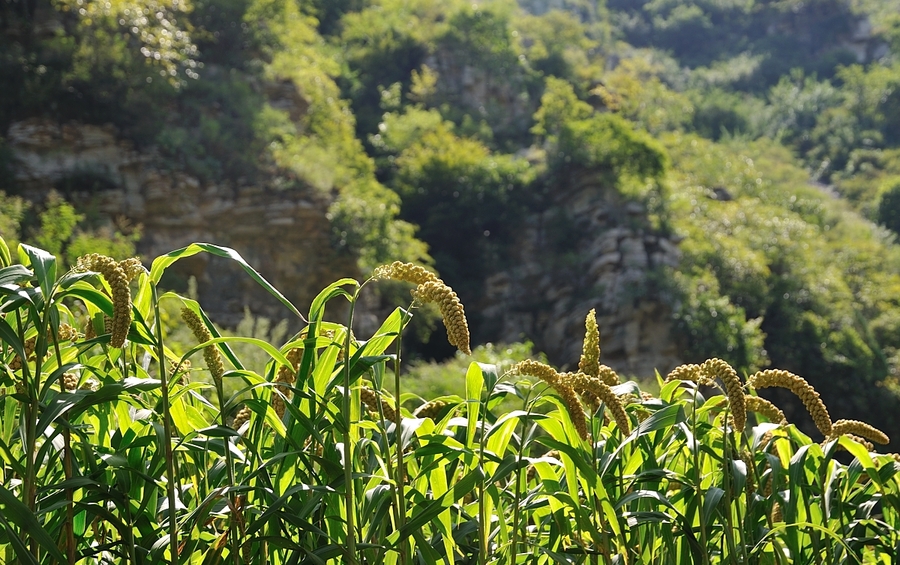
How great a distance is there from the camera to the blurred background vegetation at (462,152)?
480 inches

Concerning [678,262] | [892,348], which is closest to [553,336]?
[678,262]

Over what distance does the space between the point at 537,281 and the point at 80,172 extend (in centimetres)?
812

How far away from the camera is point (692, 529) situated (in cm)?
104

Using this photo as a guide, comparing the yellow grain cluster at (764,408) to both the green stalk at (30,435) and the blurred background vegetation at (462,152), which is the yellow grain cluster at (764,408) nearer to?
the green stalk at (30,435)

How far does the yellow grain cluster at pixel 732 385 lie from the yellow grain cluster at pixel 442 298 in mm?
304

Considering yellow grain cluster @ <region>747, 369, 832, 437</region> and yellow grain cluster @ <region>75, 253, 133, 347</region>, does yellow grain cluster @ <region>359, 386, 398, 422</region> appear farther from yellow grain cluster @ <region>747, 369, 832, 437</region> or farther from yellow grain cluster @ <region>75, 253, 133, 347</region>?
yellow grain cluster @ <region>747, 369, 832, 437</region>

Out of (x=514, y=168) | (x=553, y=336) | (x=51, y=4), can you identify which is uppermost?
(x=51, y=4)

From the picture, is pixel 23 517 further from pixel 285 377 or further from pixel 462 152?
pixel 462 152

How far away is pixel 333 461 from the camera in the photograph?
0.93 m

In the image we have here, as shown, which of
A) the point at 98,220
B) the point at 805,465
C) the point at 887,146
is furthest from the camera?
the point at 887,146

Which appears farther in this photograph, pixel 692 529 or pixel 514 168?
pixel 514 168

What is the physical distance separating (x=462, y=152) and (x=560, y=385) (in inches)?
634

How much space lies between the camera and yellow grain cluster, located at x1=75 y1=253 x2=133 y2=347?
71cm

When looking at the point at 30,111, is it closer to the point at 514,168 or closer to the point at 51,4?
the point at 51,4
